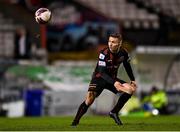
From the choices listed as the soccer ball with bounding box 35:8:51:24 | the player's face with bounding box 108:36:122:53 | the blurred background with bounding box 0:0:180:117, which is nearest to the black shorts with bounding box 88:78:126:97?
the player's face with bounding box 108:36:122:53

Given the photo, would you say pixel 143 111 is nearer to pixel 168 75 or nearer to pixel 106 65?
pixel 168 75

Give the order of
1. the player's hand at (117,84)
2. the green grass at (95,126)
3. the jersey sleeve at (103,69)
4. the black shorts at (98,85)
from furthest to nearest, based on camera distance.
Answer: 1. the black shorts at (98,85)
2. the jersey sleeve at (103,69)
3. the player's hand at (117,84)
4. the green grass at (95,126)

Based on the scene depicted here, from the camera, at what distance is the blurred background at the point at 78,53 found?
105 feet

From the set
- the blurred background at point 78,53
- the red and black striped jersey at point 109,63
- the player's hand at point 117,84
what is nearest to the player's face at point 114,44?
the red and black striped jersey at point 109,63

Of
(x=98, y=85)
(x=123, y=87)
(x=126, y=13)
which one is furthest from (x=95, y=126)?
(x=126, y=13)

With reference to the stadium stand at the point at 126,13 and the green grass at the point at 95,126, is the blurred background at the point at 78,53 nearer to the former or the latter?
the stadium stand at the point at 126,13

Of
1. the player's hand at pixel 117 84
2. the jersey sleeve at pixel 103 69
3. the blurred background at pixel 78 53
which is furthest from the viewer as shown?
the blurred background at pixel 78 53

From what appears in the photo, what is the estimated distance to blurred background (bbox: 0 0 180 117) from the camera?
3216 cm

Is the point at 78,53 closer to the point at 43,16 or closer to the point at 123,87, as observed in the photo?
the point at 43,16

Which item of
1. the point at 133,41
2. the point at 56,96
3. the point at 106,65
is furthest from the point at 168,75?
the point at 106,65

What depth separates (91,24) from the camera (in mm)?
38906

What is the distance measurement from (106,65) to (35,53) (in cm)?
2088

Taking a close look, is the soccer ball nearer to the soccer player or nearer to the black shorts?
the soccer player

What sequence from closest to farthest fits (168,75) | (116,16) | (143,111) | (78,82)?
(143,111) < (78,82) < (168,75) < (116,16)
